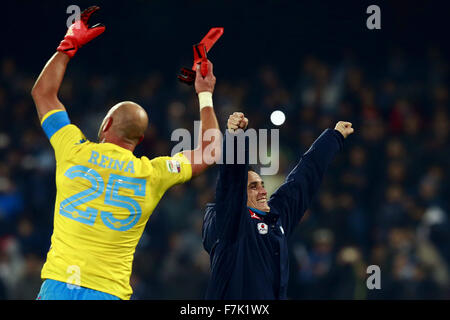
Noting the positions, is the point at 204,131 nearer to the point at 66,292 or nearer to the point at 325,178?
the point at 66,292

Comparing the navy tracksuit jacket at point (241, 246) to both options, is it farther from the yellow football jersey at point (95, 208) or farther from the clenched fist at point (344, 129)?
the clenched fist at point (344, 129)

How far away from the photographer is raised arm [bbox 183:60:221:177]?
159 inches

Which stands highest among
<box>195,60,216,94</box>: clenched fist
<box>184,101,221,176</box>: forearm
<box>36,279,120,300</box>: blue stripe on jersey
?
<box>195,60,216,94</box>: clenched fist

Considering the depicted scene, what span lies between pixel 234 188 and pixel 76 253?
3.47 ft

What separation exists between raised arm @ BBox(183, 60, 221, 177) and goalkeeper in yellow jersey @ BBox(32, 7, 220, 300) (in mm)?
12

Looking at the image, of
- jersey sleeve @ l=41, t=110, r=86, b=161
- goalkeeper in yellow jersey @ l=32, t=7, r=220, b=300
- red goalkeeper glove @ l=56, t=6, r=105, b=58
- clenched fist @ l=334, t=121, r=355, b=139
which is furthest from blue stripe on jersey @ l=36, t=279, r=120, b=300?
clenched fist @ l=334, t=121, r=355, b=139

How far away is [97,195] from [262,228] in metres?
1.27

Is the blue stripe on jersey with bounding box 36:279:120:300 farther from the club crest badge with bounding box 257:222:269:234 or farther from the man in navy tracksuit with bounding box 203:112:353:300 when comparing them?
the club crest badge with bounding box 257:222:269:234

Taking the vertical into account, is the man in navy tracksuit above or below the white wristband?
below

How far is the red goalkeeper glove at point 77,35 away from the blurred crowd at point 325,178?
4832 mm

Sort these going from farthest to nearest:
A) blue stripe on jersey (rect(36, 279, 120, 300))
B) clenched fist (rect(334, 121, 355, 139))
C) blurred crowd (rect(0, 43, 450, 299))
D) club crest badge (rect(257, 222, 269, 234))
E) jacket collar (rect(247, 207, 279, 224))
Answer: blurred crowd (rect(0, 43, 450, 299)) → clenched fist (rect(334, 121, 355, 139)) → jacket collar (rect(247, 207, 279, 224)) → club crest badge (rect(257, 222, 269, 234)) → blue stripe on jersey (rect(36, 279, 120, 300))

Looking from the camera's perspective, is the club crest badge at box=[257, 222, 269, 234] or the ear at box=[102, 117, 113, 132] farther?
the club crest badge at box=[257, 222, 269, 234]

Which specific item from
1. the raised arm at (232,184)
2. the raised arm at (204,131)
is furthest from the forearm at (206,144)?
the raised arm at (232,184)
